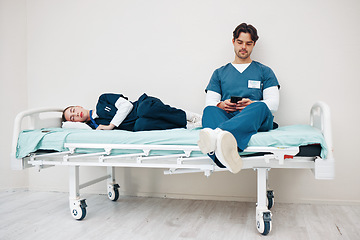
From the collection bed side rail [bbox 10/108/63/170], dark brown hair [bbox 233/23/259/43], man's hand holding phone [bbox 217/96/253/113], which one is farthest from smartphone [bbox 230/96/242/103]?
bed side rail [bbox 10/108/63/170]

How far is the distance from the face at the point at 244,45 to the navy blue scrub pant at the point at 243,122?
1.95 feet

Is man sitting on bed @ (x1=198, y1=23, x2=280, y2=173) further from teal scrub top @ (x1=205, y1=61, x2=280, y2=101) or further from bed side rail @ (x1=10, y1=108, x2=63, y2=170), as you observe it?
bed side rail @ (x1=10, y1=108, x2=63, y2=170)

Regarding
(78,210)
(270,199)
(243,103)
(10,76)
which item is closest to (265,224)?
(270,199)

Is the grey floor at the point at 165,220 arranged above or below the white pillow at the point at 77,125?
below

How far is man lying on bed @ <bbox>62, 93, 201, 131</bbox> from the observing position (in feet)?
8.04

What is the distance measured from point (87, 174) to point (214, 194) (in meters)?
1.22

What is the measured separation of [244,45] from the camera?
2572mm

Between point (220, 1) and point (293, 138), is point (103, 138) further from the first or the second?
point (220, 1)

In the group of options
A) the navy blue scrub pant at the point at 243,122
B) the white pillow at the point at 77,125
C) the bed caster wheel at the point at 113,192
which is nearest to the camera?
the navy blue scrub pant at the point at 243,122

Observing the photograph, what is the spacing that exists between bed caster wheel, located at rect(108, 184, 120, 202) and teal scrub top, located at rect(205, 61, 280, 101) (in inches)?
45.4

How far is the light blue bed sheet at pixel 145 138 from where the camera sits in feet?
6.18

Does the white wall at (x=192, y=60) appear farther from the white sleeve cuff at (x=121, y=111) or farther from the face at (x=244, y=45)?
the white sleeve cuff at (x=121, y=111)

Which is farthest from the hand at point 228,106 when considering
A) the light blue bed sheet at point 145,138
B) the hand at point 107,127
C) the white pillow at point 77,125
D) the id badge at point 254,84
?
the white pillow at point 77,125

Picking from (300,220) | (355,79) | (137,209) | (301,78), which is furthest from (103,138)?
(355,79)
